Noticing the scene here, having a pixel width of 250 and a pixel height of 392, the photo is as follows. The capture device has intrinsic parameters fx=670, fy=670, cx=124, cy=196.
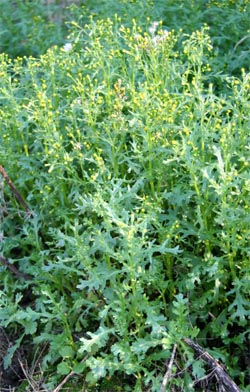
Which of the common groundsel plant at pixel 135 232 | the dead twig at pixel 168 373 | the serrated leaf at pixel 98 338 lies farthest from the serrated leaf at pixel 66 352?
the dead twig at pixel 168 373

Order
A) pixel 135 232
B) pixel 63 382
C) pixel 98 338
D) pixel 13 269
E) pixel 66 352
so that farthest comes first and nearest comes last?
pixel 13 269, pixel 66 352, pixel 63 382, pixel 98 338, pixel 135 232

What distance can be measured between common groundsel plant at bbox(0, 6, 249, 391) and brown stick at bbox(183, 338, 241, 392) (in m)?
0.07

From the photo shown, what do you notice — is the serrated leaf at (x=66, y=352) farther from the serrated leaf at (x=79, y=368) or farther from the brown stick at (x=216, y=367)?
the brown stick at (x=216, y=367)

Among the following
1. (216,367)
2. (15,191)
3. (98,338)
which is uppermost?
(15,191)

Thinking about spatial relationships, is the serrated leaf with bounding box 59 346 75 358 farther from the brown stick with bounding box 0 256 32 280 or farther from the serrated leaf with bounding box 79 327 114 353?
the brown stick with bounding box 0 256 32 280

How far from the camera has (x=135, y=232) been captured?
3.15 meters

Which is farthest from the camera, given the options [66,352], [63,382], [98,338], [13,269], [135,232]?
[13,269]

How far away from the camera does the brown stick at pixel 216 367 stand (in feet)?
10.4

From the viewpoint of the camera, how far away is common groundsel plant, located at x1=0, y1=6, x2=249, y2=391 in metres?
3.26

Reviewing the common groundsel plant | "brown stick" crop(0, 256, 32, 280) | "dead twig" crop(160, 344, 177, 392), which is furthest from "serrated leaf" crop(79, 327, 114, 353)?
"brown stick" crop(0, 256, 32, 280)

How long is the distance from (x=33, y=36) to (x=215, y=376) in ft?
11.0

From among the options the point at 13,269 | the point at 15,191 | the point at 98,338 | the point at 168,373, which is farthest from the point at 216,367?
the point at 15,191

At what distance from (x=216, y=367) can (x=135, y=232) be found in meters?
0.76

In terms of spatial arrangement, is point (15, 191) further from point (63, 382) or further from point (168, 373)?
point (168, 373)
